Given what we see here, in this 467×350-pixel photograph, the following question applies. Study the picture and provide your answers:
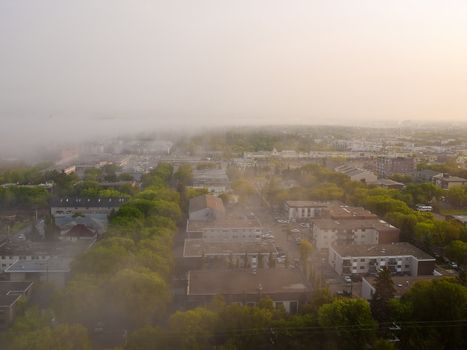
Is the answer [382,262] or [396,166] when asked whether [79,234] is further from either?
[396,166]

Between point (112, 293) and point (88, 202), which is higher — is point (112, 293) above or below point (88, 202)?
above

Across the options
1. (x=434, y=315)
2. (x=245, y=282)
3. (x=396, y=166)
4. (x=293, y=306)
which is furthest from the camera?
(x=396, y=166)

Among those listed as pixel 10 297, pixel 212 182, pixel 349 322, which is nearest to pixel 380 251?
pixel 349 322

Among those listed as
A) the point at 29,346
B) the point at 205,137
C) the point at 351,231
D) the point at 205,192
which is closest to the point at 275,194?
the point at 205,192

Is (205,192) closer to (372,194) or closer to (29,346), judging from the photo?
(372,194)

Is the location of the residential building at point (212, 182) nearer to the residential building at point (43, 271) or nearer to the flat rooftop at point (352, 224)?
the flat rooftop at point (352, 224)

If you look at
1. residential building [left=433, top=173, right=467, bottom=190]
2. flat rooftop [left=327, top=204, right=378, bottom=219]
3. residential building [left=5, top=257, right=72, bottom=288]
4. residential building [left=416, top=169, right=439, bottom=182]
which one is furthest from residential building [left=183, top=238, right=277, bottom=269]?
residential building [left=416, top=169, right=439, bottom=182]

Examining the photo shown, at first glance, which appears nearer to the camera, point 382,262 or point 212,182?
point 382,262
